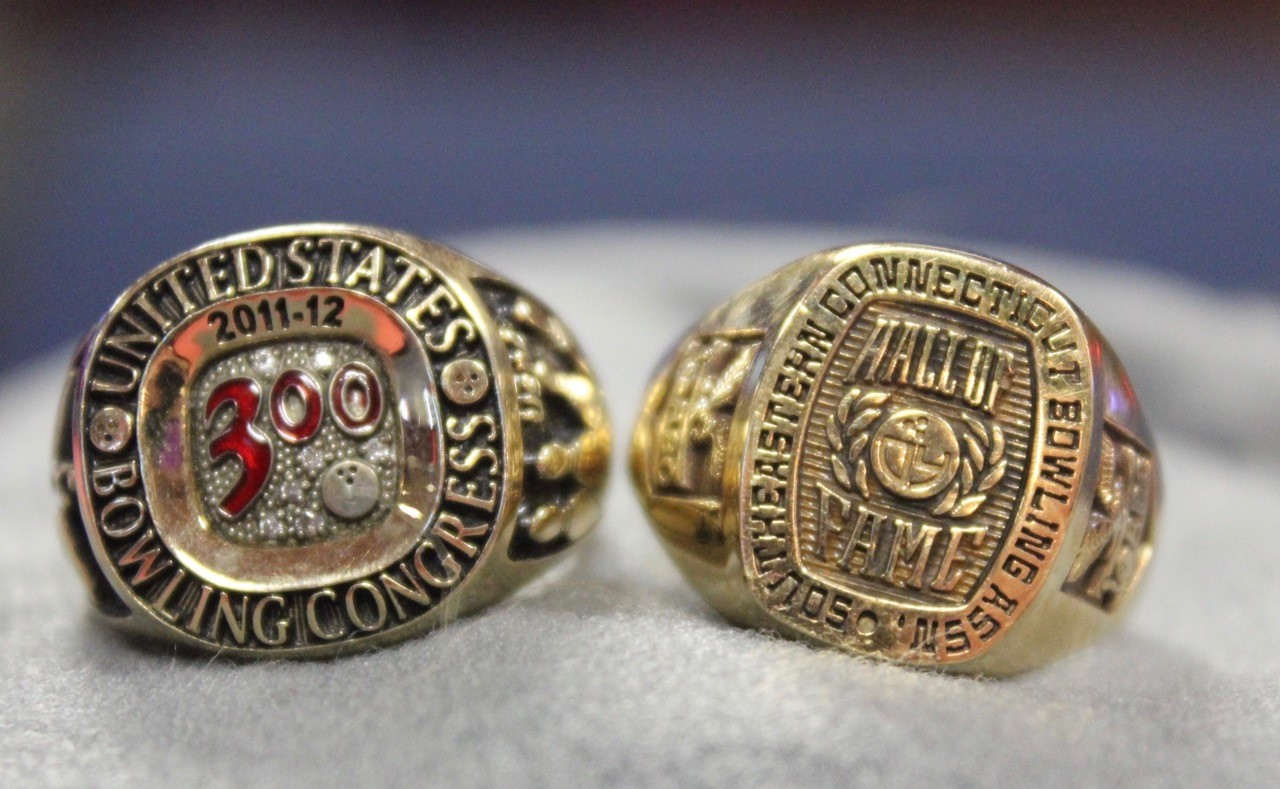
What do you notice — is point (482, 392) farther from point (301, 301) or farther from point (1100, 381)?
point (1100, 381)

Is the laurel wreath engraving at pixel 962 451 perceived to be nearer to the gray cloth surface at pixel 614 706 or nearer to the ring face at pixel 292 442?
the gray cloth surface at pixel 614 706

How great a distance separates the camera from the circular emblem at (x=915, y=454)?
146cm

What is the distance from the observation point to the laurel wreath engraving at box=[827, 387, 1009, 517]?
57.7 inches

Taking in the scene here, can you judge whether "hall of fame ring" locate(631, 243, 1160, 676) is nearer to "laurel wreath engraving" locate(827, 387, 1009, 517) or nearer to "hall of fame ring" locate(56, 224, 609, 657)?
"laurel wreath engraving" locate(827, 387, 1009, 517)

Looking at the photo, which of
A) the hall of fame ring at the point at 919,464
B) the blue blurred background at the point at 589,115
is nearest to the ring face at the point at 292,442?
the hall of fame ring at the point at 919,464

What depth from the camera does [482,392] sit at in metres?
1.51

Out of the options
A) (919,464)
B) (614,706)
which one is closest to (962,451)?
(919,464)

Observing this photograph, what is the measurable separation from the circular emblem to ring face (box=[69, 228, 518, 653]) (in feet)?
1.57

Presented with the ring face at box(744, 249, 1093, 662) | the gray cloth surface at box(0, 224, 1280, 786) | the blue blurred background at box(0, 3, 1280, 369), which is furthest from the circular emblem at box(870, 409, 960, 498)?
the blue blurred background at box(0, 3, 1280, 369)

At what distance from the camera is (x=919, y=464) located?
1.46m

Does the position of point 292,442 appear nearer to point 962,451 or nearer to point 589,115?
point 962,451

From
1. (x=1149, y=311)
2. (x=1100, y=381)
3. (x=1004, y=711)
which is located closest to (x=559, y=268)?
(x=1149, y=311)

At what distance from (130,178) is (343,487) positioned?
2.14m

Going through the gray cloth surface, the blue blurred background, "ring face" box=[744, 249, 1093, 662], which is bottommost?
the gray cloth surface
